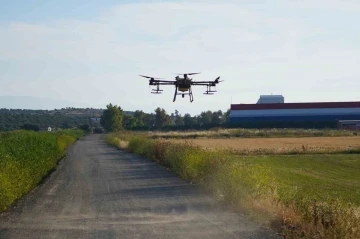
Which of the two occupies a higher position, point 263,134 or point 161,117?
point 161,117

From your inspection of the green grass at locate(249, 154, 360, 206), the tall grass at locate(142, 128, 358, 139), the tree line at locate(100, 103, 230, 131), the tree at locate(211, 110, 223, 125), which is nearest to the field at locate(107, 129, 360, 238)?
the green grass at locate(249, 154, 360, 206)

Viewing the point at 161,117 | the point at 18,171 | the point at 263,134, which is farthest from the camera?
the point at 161,117

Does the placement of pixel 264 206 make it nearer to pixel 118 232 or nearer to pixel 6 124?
pixel 118 232

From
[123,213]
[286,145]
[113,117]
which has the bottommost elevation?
[123,213]

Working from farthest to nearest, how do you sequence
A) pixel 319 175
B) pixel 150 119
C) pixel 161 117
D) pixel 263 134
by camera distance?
pixel 150 119
pixel 161 117
pixel 263 134
pixel 319 175

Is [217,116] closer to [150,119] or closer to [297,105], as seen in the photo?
[150,119]

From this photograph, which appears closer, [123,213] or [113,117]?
[123,213]

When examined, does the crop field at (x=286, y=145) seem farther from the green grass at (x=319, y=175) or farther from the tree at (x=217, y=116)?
the tree at (x=217, y=116)

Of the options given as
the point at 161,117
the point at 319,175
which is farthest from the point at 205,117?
the point at 319,175

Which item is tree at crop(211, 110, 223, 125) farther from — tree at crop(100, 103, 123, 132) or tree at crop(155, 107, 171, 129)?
tree at crop(100, 103, 123, 132)
